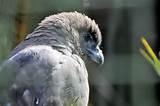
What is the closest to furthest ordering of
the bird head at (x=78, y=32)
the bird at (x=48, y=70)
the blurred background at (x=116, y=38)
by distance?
the bird at (x=48, y=70)
the bird head at (x=78, y=32)
the blurred background at (x=116, y=38)

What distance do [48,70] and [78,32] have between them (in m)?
0.25

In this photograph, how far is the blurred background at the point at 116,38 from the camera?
6.15 ft

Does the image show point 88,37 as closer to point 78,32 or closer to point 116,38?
point 78,32

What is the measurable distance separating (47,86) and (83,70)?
0.15 meters

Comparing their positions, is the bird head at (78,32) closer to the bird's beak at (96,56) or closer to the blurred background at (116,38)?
the bird's beak at (96,56)

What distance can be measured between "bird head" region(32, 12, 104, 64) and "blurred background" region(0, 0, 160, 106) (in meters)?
0.12

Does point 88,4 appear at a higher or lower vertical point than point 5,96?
higher

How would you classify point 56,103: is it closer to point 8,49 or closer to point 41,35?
point 41,35

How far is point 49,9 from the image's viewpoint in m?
1.87

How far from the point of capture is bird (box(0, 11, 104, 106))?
4.71ft

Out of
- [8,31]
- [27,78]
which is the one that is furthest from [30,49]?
[8,31]

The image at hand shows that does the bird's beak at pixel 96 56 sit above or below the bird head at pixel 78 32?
below

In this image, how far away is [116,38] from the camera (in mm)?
2350

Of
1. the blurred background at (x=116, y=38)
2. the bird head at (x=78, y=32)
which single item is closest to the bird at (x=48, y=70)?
the bird head at (x=78, y=32)
